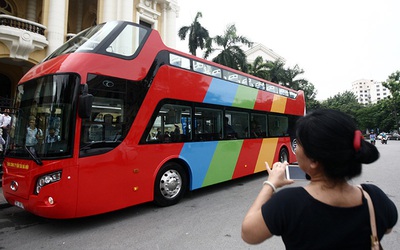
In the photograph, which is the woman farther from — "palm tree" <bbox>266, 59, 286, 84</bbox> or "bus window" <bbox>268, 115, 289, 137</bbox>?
"palm tree" <bbox>266, 59, 286, 84</bbox>

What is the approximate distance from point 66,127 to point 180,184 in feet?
9.09

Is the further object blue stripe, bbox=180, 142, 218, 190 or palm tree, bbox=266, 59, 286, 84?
palm tree, bbox=266, 59, 286, 84

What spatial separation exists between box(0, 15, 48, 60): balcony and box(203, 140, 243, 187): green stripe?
1001 cm

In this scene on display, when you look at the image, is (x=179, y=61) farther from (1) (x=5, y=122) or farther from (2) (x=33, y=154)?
(1) (x=5, y=122)

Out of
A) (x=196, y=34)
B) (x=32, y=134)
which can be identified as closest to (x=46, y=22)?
(x=32, y=134)

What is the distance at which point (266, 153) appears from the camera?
28.9 ft

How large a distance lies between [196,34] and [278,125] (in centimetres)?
1741

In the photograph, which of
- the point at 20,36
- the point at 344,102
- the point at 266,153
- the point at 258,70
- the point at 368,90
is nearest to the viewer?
the point at 266,153

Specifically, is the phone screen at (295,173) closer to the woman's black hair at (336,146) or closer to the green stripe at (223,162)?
the woman's black hair at (336,146)

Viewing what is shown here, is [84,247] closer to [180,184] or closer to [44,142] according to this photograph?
[44,142]

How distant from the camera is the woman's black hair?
1.14 metres

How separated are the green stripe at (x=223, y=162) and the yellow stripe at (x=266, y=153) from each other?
1.45 meters

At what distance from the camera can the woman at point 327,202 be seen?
3.74 ft

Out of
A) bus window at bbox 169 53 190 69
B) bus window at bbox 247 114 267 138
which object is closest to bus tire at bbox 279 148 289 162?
bus window at bbox 247 114 267 138
